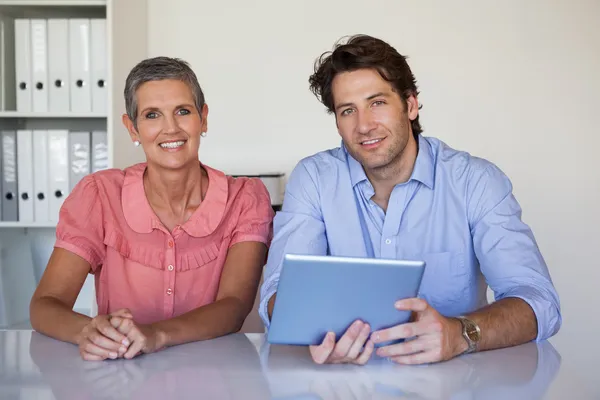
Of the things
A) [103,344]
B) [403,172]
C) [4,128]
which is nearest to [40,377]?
[103,344]

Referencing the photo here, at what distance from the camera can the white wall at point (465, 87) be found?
3471 millimetres

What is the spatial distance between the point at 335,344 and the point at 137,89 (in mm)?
950

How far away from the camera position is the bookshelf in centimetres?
316

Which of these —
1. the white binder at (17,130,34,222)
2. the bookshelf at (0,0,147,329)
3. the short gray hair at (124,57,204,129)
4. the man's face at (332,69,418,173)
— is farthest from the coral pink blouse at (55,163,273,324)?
the white binder at (17,130,34,222)

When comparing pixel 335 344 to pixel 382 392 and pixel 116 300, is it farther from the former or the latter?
pixel 116 300

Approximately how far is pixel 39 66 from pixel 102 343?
215 cm

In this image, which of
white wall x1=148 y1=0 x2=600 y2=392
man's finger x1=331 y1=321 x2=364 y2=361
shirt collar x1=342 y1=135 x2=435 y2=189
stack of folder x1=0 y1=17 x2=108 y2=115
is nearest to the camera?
man's finger x1=331 y1=321 x2=364 y2=361

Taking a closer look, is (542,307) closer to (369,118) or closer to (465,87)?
(369,118)

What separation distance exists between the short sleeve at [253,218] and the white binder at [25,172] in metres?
1.55

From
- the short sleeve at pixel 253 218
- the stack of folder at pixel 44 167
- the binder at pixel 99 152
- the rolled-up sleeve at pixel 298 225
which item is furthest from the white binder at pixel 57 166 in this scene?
the rolled-up sleeve at pixel 298 225

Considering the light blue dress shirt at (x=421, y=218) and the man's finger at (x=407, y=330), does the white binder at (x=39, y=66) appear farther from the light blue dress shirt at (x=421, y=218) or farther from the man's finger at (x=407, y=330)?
the man's finger at (x=407, y=330)

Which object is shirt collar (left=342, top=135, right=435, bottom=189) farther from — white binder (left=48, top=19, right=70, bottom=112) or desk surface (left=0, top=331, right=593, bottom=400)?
white binder (left=48, top=19, right=70, bottom=112)

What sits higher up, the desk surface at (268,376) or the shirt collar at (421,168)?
the shirt collar at (421,168)

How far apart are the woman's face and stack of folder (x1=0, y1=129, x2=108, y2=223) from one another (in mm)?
1382
